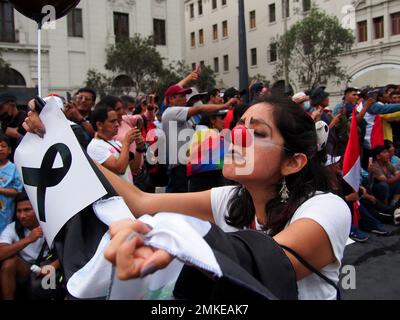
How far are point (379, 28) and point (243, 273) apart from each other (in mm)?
30608

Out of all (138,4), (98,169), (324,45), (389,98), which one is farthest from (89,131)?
(138,4)

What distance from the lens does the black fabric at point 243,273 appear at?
90 cm

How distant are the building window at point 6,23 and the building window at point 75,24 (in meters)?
3.31

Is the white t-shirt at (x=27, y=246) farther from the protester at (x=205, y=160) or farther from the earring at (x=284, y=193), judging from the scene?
the earring at (x=284, y=193)

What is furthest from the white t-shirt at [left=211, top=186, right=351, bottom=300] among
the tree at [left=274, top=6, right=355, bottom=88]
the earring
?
the tree at [left=274, top=6, right=355, bottom=88]

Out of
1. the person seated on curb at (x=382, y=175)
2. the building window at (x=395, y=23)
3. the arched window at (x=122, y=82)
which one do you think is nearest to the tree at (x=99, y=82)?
the arched window at (x=122, y=82)

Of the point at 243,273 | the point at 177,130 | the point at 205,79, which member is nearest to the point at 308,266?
the point at 243,273

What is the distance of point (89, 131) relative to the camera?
4344 millimetres

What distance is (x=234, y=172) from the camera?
1.53 metres

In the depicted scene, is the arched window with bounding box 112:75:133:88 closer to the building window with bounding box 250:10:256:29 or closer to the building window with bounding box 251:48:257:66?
the building window with bounding box 251:48:257:66

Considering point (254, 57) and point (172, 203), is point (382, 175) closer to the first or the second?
point (172, 203)
